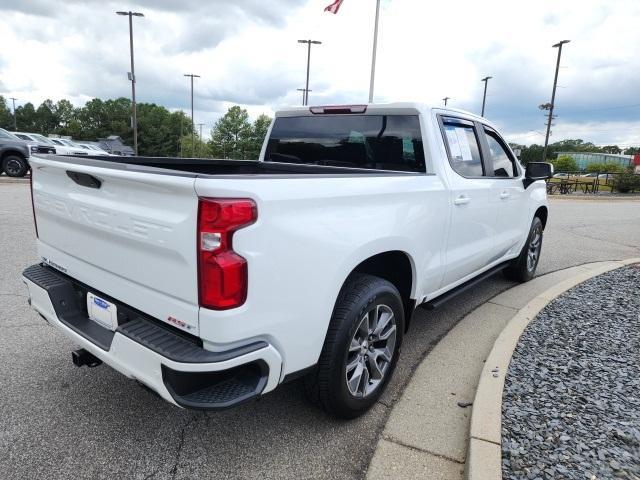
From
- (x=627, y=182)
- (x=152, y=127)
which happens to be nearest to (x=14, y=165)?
(x=627, y=182)

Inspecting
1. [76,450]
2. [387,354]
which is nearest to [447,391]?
[387,354]

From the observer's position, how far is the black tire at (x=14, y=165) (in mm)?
16297

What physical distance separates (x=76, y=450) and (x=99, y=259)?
1.00m

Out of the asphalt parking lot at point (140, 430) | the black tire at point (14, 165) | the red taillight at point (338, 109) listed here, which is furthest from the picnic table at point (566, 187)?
the asphalt parking lot at point (140, 430)

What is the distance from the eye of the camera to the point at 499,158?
A: 15.0 ft

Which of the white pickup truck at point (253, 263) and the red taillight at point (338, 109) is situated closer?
the white pickup truck at point (253, 263)

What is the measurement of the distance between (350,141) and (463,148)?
94cm

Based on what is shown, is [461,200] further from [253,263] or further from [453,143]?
[253,263]

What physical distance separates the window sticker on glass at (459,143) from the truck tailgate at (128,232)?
2.40 m

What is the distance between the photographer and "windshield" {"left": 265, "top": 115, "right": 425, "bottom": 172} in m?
3.47

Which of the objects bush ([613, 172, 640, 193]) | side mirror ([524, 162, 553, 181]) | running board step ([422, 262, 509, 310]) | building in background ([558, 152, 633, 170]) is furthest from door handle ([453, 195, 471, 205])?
building in background ([558, 152, 633, 170])

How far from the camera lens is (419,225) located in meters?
2.95

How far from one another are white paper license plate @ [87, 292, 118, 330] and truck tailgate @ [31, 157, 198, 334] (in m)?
0.06

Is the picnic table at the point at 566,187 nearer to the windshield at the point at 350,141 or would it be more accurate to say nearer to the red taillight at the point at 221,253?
the windshield at the point at 350,141
